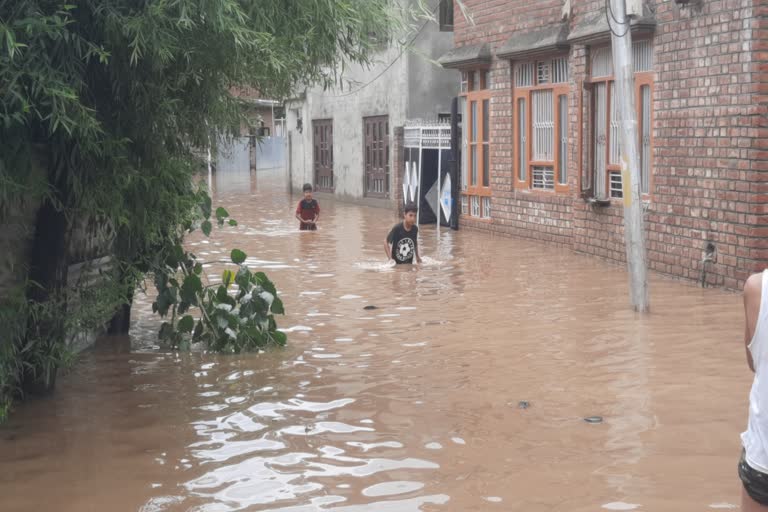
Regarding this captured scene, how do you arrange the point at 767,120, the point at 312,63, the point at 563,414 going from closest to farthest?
the point at 563,414 < the point at 312,63 < the point at 767,120

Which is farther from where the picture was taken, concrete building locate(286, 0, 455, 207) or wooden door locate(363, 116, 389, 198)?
wooden door locate(363, 116, 389, 198)

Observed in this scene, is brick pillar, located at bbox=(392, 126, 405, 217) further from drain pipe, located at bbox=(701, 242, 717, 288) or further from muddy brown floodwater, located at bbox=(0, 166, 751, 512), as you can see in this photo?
muddy brown floodwater, located at bbox=(0, 166, 751, 512)

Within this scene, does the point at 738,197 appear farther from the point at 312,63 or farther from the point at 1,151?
the point at 1,151

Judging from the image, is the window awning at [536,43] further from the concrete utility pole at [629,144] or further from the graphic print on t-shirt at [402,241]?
the concrete utility pole at [629,144]

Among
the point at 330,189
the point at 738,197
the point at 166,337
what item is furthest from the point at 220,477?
the point at 330,189

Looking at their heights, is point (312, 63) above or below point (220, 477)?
above

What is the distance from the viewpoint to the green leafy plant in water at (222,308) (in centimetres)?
955

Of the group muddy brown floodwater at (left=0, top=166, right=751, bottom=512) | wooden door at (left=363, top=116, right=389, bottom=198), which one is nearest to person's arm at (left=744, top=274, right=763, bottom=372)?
muddy brown floodwater at (left=0, top=166, right=751, bottom=512)

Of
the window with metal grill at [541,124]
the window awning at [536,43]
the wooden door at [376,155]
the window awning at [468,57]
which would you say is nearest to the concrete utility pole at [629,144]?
the window awning at [536,43]

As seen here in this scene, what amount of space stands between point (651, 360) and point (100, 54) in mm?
4890

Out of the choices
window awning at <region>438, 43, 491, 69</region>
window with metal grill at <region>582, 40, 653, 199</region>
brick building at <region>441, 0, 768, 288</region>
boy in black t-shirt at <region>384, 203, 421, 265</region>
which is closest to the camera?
brick building at <region>441, 0, 768, 288</region>

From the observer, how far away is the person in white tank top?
144 inches

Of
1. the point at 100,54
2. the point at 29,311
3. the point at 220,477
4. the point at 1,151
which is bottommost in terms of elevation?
the point at 220,477

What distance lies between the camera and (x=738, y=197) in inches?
480
